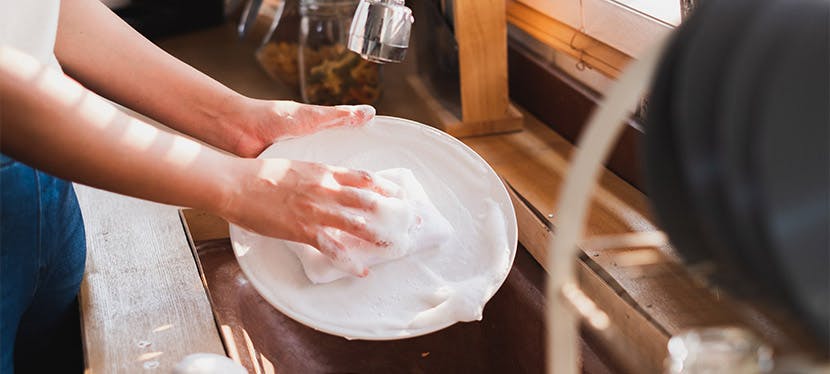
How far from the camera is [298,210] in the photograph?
0.77 meters

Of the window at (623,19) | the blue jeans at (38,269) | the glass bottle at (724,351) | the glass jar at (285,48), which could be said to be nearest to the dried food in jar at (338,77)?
the glass jar at (285,48)

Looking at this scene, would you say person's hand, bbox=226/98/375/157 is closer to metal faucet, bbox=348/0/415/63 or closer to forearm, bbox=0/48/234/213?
metal faucet, bbox=348/0/415/63

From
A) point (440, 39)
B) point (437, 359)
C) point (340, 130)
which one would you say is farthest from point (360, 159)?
point (440, 39)

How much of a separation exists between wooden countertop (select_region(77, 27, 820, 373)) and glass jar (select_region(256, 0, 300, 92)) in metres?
0.53

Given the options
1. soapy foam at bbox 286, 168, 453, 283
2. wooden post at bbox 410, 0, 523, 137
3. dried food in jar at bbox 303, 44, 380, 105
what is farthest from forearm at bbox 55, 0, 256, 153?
dried food in jar at bbox 303, 44, 380, 105

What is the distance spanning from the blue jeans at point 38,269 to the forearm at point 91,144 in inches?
6.2

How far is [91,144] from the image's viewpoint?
67 cm

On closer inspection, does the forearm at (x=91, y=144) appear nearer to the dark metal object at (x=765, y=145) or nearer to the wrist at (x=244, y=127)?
the wrist at (x=244, y=127)

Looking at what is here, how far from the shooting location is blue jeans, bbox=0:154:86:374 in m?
0.80

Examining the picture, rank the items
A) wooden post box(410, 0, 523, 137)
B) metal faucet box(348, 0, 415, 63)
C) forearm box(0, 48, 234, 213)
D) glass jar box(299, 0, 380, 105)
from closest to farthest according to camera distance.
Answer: forearm box(0, 48, 234, 213)
metal faucet box(348, 0, 415, 63)
wooden post box(410, 0, 523, 137)
glass jar box(299, 0, 380, 105)

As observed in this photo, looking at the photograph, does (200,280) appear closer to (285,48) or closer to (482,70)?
(482,70)

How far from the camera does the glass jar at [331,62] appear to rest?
5.12 feet

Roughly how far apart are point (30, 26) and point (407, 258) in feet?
1.47

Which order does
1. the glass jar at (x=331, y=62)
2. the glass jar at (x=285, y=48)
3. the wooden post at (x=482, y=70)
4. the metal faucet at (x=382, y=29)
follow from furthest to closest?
1. the glass jar at (x=285, y=48)
2. the glass jar at (x=331, y=62)
3. the wooden post at (x=482, y=70)
4. the metal faucet at (x=382, y=29)
